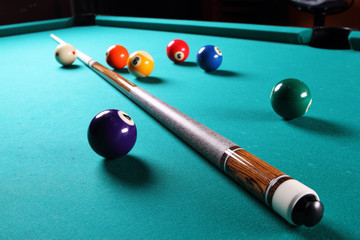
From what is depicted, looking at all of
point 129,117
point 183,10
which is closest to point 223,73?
point 129,117

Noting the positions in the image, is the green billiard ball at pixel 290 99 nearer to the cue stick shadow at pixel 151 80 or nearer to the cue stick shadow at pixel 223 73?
the cue stick shadow at pixel 223 73

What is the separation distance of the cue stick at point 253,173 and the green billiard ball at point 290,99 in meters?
0.39

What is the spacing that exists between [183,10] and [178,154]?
6.09 metres

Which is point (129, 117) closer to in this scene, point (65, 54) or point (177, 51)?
point (177, 51)

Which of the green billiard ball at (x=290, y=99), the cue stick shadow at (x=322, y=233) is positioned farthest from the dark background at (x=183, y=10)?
the cue stick shadow at (x=322, y=233)

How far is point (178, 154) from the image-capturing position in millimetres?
1058

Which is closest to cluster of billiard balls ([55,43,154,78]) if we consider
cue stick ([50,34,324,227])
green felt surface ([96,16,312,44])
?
cue stick ([50,34,324,227])

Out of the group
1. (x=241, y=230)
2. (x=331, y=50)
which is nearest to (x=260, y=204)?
(x=241, y=230)

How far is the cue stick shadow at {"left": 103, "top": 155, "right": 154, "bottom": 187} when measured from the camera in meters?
0.92

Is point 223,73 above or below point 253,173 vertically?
below

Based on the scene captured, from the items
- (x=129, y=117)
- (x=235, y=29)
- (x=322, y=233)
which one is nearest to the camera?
(x=322, y=233)

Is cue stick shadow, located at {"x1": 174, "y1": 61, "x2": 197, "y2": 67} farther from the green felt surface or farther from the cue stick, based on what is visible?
the cue stick

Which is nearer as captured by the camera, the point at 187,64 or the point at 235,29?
the point at 187,64

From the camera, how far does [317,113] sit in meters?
1.36
